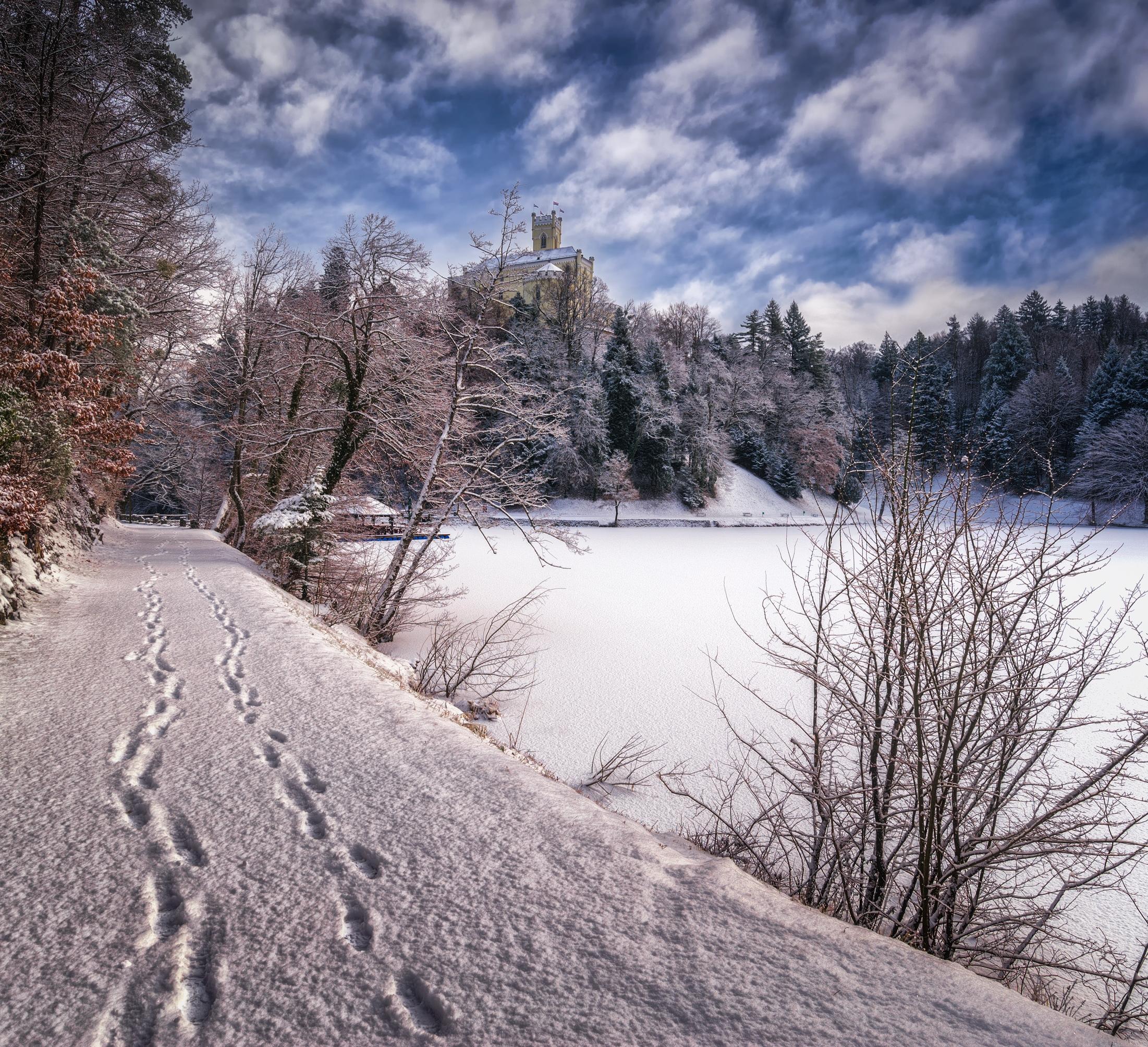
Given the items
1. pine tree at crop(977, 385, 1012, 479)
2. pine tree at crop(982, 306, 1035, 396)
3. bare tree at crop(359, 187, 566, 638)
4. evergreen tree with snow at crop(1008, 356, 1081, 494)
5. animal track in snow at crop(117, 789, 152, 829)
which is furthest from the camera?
pine tree at crop(982, 306, 1035, 396)

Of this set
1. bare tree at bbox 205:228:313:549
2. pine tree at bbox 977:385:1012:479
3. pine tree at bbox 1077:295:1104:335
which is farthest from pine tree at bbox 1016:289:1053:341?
bare tree at bbox 205:228:313:549

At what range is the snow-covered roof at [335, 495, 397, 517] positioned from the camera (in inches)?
497

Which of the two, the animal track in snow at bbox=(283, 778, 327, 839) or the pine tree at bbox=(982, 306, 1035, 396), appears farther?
the pine tree at bbox=(982, 306, 1035, 396)

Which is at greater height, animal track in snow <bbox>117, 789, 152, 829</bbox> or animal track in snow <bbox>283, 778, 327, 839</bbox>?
animal track in snow <bbox>283, 778, 327, 839</bbox>

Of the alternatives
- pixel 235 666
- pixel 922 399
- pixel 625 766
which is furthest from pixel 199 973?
pixel 625 766

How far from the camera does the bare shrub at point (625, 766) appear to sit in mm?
5641

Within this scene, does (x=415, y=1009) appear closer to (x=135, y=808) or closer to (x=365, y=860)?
(x=365, y=860)

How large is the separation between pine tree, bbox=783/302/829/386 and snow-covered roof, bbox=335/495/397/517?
47.6 m

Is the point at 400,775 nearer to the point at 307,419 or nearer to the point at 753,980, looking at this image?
the point at 753,980

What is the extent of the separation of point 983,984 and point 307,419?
612 inches

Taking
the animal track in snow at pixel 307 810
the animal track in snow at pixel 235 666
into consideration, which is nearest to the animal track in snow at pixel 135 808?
the animal track in snow at pixel 307 810

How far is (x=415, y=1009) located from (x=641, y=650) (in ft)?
28.3

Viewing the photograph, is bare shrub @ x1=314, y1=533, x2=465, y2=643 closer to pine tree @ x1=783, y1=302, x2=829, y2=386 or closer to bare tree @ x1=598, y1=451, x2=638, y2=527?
bare tree @ x1=598, y1=451, x2=638, y2=527

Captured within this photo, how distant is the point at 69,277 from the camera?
23.5 feet
